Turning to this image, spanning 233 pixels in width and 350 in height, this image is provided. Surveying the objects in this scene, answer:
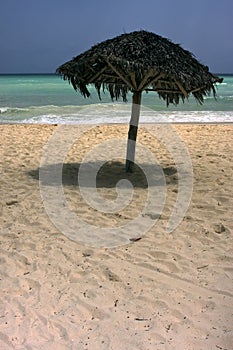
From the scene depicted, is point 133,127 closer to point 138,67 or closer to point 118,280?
point 138,67

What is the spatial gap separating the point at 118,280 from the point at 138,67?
2667mm

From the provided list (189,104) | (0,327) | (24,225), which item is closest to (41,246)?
(24,225)

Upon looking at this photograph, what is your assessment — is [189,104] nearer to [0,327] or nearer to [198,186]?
[198,186]

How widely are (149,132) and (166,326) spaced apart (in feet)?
23.5

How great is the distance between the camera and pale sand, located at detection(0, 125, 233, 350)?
224 cm

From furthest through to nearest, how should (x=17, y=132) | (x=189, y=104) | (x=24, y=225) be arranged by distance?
1. (x=189, y=104)
2. (x=17, y=132)
3. (x=24, y=225)

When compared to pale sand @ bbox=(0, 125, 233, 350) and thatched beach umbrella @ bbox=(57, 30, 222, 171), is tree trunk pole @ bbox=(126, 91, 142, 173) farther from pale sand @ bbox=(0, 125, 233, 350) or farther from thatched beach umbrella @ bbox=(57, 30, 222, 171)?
pale sand @ bbox=(0, 125, 233, 350)

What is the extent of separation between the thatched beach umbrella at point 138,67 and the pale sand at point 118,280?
1335mm

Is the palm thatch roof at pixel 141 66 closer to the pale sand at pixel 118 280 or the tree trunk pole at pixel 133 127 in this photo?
the tree trunk pole at pixel 133 127

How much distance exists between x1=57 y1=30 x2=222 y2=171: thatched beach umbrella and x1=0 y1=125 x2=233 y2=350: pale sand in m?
1.34

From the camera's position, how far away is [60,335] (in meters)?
2.23

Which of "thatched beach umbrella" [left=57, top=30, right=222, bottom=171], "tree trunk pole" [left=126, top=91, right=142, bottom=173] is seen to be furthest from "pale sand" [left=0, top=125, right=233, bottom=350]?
"thatched beach umbrella" [left=57, top=30, right=222, bottom=171]

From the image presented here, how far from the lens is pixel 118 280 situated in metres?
2.80

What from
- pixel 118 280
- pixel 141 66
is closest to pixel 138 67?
pixel 141 66
